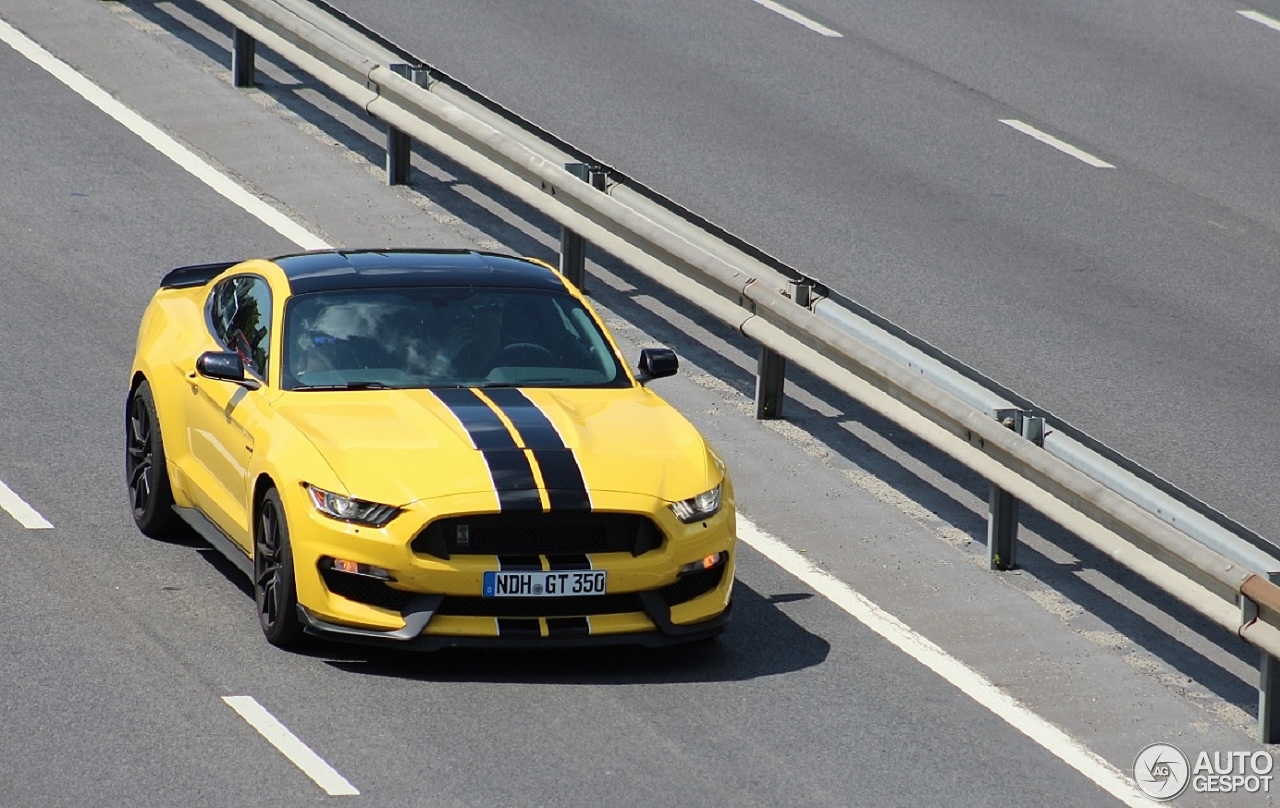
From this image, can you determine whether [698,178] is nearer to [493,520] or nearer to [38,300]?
[38,300]

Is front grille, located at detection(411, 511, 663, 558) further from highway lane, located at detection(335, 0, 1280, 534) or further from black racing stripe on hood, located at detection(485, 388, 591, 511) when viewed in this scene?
highway lane, located at detection(335, 0, 1280, 534)

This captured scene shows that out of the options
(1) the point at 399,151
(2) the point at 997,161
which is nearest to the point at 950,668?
(1) the point at 399,151

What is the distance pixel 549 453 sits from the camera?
29.3 ft

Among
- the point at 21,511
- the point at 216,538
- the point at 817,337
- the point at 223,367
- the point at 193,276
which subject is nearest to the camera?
the point at 223,367

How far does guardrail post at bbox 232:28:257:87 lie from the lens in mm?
17531

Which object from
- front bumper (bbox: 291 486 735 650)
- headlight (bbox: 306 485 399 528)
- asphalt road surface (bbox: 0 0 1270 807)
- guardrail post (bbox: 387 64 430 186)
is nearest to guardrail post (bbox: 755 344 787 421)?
asphalt road surface (bbox: 0 0 1270 807)

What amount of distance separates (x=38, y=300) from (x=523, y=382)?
4897 mm

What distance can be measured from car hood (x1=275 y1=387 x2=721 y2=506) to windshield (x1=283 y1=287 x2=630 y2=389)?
18 centimetres

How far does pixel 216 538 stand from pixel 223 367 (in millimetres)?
810

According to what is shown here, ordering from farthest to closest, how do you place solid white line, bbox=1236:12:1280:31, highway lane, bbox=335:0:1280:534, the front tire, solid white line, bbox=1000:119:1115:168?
solid white line, bbox=1236:12:1280:31
solid white line, bbox=1000:119:1115:168
highway lane, bbox=335:0:1280:534
the front tire

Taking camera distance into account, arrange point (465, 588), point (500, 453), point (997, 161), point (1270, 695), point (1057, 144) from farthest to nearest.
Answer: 1. point (1057, 144)
2. point (997, 161)
3. point (500, 453)
4. point (1270, 695)
5. point (465, 588)

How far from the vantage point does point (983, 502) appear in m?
11.3

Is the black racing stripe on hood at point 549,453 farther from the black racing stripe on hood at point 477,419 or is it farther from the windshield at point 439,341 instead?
the windshield at point 439,341

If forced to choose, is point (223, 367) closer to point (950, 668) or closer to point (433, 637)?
point (433, 637)
